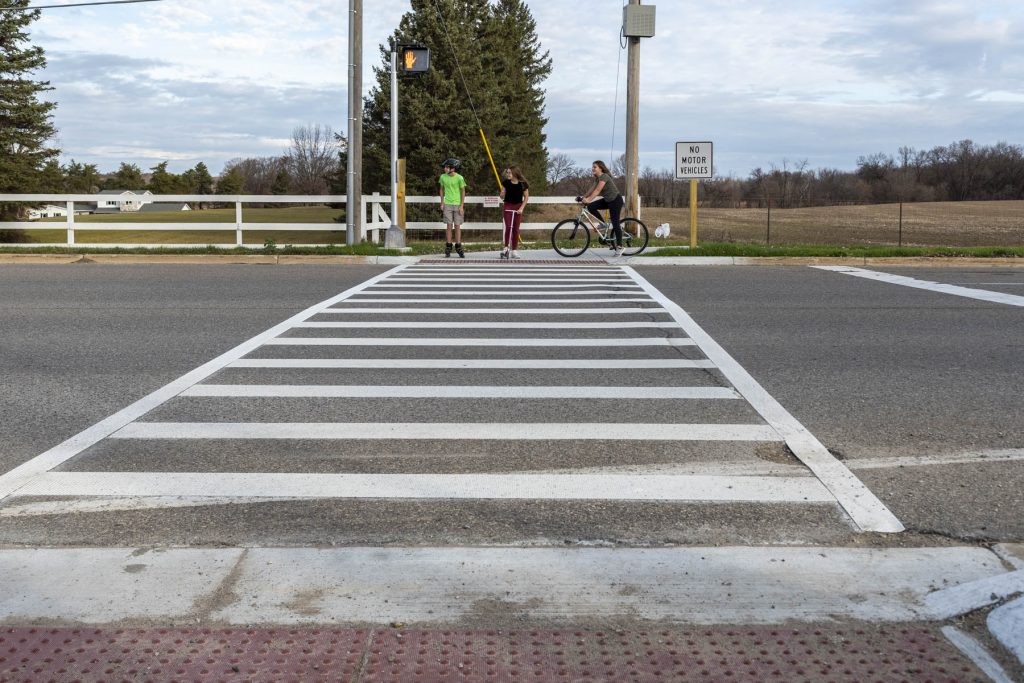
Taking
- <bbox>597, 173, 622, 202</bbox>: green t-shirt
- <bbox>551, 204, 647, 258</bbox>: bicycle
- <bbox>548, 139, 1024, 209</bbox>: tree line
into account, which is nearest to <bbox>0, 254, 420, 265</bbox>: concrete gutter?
<bbox>551, 204, 647, 258</bbox>: bicycle

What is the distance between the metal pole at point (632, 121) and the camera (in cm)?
2381

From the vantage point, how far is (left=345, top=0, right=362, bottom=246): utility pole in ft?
70.4

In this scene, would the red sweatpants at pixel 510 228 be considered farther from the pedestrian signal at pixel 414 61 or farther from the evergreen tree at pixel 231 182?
the evergreen tree at pixel 231 182

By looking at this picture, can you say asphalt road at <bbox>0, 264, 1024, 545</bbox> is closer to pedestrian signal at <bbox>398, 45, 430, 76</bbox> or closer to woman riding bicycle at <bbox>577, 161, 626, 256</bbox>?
woman riding bicycle at <bbox>577, 161, 626, 256</bbox>

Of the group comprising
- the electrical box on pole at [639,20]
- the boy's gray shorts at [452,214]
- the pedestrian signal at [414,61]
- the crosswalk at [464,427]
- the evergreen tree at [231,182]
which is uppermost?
the evergreen tree at [231,182]

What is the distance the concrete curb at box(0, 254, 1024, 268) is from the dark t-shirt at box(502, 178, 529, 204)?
1557mm

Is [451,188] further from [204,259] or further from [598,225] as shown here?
[204,259]

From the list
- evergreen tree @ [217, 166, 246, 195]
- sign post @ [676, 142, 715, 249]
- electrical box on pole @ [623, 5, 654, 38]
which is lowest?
sign post @ [676, 142, 715, 249]

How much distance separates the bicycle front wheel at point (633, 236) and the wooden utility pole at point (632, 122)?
55.6 inches

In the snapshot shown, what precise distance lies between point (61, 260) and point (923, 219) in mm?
49833

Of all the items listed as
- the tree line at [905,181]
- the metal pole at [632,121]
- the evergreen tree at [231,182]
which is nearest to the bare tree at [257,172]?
the evergreen tree at [231,182]

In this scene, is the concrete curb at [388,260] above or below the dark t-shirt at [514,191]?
below

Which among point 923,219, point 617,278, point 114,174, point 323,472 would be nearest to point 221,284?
point 617,278

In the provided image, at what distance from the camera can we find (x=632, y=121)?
2414 cm
